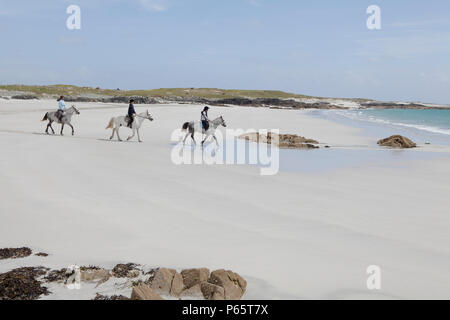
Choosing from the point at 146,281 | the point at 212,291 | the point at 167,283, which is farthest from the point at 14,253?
the point at 212,291

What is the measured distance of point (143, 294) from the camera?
15.2ft

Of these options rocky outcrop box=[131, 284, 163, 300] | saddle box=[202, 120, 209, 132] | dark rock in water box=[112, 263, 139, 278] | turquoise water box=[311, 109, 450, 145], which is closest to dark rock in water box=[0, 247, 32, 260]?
dark rock in water box=[112, 263, 139, 278]

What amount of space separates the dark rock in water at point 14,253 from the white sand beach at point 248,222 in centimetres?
23

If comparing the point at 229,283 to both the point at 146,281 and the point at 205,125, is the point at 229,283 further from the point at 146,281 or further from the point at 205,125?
the point at 205,125

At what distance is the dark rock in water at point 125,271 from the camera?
562cm

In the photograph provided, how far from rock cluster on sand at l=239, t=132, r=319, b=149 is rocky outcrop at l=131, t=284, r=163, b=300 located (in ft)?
58.6

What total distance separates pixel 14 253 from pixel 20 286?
140cm

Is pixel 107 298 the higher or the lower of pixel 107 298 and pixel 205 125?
the lower

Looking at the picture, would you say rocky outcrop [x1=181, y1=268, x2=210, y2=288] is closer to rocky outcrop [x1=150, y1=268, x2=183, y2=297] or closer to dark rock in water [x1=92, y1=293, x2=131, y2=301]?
rocky outcrop [x1=150, y1=268, x2=183, y2=297]

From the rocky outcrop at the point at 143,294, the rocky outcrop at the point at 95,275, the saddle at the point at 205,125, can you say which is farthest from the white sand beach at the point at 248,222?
the saddle at the point at 205,125

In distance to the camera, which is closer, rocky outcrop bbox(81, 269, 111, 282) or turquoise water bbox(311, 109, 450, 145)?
rocky outcrop bbox(81, 269, 111, 282)

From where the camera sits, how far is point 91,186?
10625 millimetres

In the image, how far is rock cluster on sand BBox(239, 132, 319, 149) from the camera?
2208 centimetres
